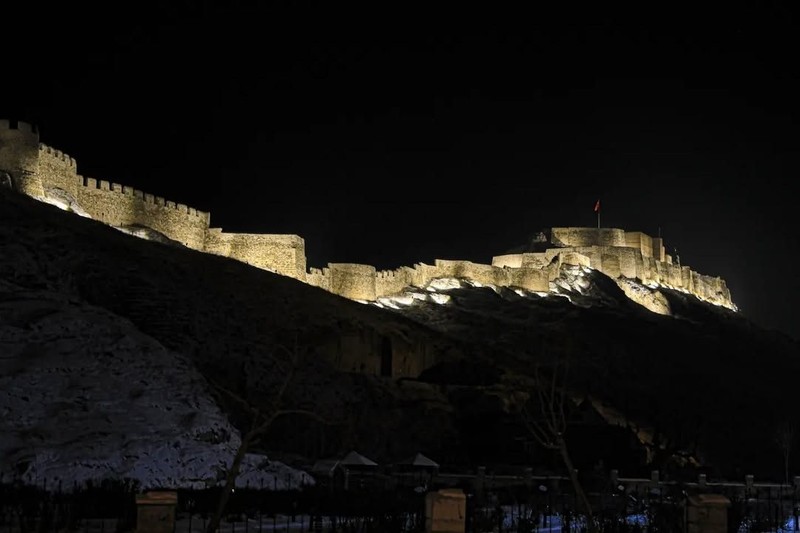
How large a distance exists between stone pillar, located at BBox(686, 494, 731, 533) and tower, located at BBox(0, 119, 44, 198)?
3987cm

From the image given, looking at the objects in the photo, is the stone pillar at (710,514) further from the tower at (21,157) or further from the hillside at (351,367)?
the tower at (21,157)

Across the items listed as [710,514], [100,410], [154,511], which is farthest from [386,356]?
[154,511]

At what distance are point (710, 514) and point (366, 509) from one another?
755cm

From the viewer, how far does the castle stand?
1880 inches

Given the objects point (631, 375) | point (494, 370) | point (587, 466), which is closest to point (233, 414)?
point (587, 466)

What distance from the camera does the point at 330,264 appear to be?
70.1 metres

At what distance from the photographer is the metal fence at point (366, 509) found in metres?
16.0

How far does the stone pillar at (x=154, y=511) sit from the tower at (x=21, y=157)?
118 feet

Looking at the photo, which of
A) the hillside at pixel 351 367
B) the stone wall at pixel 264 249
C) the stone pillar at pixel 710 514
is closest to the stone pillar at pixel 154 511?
the hillside at pixel 351 367

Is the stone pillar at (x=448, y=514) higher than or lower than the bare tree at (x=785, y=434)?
lower

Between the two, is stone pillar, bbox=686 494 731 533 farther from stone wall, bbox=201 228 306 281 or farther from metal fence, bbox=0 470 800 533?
stone wall, bbox=201 228 306 281

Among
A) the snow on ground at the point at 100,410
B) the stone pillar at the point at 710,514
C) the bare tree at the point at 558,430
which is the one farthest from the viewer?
the snow on ground at the point at 100,410

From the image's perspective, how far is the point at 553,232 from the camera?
4215 inches

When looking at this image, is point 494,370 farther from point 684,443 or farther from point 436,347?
point 684,443
